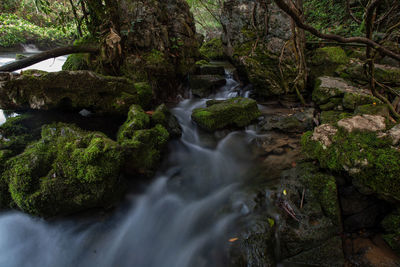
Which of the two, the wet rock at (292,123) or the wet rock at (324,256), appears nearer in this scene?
the wet rock at (324,256)

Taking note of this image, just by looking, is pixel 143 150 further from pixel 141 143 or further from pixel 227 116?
pixel 227 116

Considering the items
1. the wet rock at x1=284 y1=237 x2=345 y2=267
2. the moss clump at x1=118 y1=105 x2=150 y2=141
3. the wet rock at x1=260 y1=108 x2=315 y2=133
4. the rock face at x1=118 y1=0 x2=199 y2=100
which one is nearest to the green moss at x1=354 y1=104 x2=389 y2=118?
the wet rock at x1=260 y1=108 x2=315 y2=133

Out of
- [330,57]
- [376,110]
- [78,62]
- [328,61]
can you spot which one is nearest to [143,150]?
[78,62]

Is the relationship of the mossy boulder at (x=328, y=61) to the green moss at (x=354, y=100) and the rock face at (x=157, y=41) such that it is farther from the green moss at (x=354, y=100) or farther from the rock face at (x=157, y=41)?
the rock face at (x=157, y=41)

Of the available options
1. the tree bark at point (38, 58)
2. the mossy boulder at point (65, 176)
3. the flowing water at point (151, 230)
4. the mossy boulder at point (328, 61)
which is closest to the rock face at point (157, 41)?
the tree bark at point (38, 58)

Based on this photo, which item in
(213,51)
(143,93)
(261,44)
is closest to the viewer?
(143,93)

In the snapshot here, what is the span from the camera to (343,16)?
7.59 metres

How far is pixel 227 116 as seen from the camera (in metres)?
4.92

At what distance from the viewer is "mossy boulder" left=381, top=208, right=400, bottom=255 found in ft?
6.78

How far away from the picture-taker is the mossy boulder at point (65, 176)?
2578 mm

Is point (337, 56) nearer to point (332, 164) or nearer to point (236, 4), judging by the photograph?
point (236, 4)

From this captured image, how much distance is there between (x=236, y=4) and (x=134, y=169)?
7074 mm

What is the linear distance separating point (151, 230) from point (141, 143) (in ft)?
4.73

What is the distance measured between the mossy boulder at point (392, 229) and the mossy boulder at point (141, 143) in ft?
11.2
